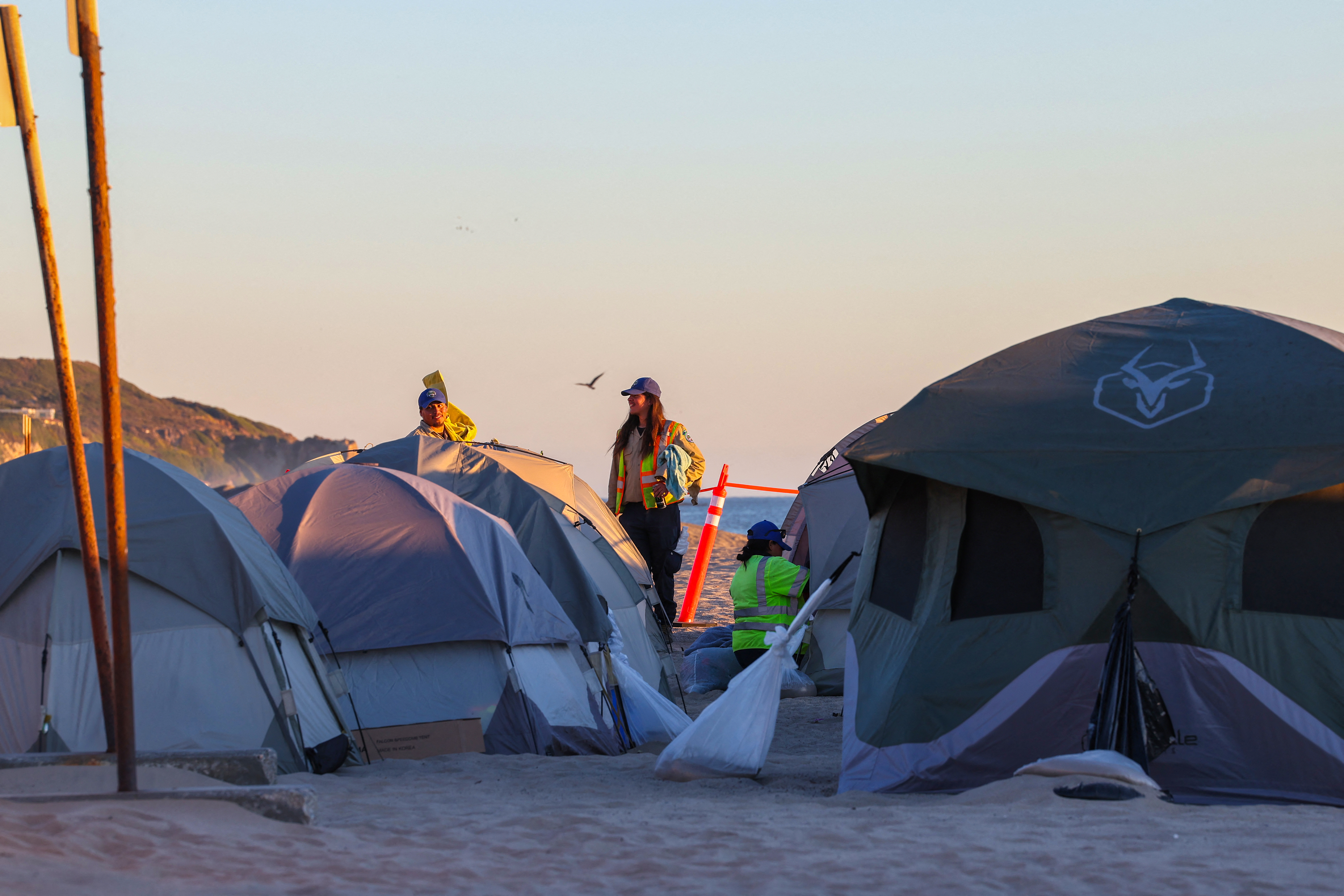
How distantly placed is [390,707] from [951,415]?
3332 mm

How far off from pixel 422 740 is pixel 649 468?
5.00 meters

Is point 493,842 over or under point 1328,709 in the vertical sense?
under

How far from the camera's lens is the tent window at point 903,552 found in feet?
19.7

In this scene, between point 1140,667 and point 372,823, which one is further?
point 1140,667

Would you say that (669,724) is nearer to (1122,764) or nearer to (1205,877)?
(1122,764)

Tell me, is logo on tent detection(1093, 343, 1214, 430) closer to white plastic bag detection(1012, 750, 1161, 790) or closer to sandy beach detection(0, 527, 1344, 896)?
white plastic bag detection(1012, 750, 1161, 790)

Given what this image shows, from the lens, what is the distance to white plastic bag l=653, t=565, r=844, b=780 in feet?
19.6

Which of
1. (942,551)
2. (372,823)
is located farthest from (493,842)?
(942,551)

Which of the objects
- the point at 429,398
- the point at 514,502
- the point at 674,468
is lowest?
the point at 514,502

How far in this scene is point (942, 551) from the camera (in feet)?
19.2

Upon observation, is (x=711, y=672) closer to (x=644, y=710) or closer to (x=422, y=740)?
(x=644, y=710)

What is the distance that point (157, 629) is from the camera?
6.06 metres

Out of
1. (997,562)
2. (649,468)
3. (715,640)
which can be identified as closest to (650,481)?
(649,468)

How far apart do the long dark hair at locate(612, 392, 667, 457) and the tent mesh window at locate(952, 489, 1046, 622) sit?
6.04 meters
